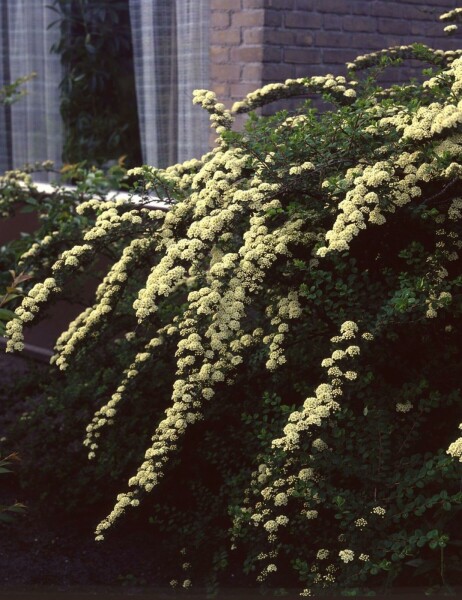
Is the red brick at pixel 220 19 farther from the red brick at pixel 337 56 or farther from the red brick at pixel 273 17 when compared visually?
the red brick at pixel 337 56

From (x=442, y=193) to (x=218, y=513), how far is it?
1.44 m

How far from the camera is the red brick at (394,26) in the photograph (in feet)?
20.2

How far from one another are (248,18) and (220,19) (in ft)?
0.74

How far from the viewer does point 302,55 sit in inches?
227

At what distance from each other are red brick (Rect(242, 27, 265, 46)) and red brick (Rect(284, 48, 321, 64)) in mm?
185

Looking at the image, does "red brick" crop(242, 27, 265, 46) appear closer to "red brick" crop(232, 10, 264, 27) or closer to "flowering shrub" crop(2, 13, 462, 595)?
"red brick" crop(232, 10, 264, 27)

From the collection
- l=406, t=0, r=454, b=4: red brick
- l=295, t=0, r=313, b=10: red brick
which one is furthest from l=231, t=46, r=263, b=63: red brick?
l=406, t=0, r=454, b=4: red brick

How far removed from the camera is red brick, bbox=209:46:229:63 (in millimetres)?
5770

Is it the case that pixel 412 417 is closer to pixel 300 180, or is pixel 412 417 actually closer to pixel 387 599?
pixel 387 599

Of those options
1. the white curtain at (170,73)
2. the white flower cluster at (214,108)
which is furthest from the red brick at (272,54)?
the white flower cluster at (214,108)

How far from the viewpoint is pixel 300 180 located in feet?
10.7

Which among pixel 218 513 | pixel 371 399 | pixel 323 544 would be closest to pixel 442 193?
pixel 371 399

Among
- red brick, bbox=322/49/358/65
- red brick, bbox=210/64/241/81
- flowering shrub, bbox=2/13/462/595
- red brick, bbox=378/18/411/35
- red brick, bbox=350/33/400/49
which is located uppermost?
red brick, bbox=378/18/411/35

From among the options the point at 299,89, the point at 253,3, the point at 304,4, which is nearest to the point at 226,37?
the point at 253,3
